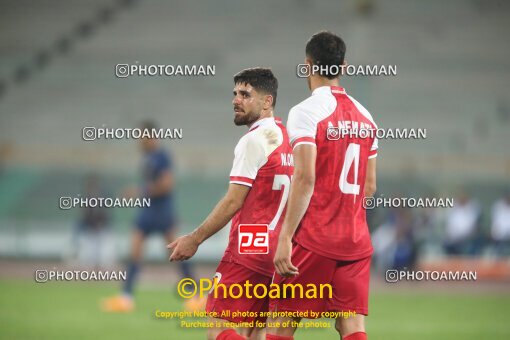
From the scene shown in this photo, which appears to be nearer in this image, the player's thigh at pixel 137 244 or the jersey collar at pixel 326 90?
the jersey collar at pixel 326 90

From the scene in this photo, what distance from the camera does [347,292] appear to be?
235 inches

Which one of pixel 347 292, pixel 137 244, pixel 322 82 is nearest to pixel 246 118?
pixel 322 82

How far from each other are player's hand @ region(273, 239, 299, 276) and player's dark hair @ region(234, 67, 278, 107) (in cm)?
122

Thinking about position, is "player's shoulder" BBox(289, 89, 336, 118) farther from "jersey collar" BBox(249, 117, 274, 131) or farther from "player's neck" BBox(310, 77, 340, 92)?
"jersey collar" BBox(249, 117, 274, 131)

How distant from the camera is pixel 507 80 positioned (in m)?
28.3

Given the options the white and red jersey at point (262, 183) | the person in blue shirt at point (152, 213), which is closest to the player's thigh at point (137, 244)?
the person in blue shirt at point (152, 213)

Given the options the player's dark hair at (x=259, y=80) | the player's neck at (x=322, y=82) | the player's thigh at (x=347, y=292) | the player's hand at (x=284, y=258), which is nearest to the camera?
the player's hand at (x=284, y=258)

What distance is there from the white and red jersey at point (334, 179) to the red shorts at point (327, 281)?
6cm

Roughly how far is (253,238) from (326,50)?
1321mm

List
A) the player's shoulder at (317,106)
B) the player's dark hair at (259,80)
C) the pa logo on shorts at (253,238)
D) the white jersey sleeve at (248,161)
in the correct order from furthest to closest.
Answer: the player's dark hair at (259,80), the pa logo on shorts at (253,238), the white jersey sleeve at (248,161), the player's shoulder at (317,106)

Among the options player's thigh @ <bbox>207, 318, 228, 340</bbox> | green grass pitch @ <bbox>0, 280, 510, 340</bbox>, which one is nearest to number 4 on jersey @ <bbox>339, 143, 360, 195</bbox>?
player's thigh @ <bbox>207, 318, 228, 340</bbox>

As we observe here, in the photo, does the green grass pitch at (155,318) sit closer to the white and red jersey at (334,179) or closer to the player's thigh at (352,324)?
the player's thigh at (352,324)

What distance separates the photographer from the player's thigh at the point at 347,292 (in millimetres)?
5945

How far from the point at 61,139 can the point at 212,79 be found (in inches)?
192
